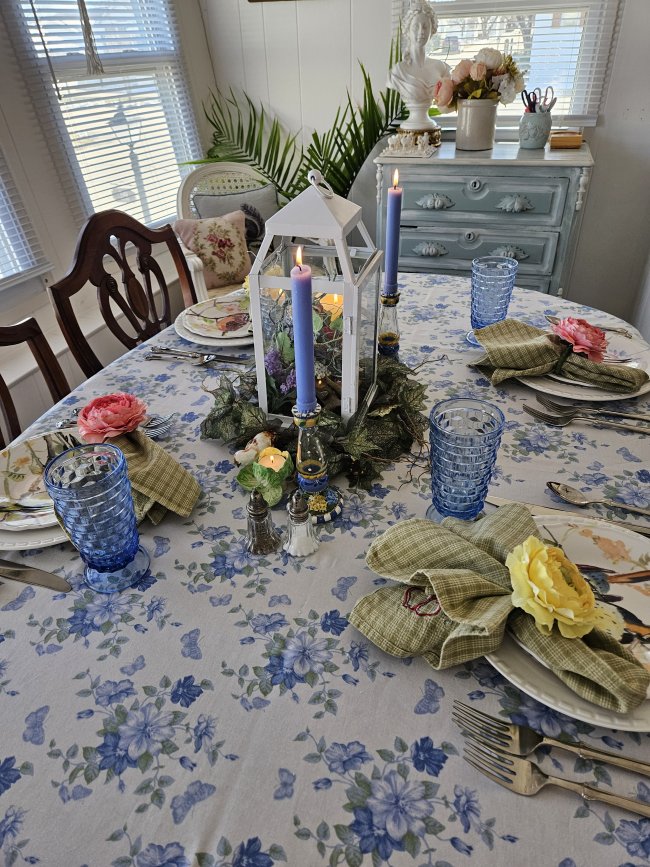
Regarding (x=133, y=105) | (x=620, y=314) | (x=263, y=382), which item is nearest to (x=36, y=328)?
(x=263, y=382)

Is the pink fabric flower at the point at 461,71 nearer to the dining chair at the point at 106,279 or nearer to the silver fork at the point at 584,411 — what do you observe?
the dining chair at the point at 106,279

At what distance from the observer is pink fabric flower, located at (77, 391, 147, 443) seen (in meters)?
0.80

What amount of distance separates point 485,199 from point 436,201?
0.18m

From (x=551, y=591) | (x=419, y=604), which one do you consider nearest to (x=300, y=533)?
(x=419, y=604)

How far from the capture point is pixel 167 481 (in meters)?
0.77

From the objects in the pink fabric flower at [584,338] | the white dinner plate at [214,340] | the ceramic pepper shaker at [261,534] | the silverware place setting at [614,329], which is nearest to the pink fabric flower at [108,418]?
the ceramic pepper shaker at [261,534]

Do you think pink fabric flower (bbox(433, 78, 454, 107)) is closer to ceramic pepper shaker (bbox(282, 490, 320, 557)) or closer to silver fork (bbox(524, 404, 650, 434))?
silver fork (bbox(524, 404, 650, 434))

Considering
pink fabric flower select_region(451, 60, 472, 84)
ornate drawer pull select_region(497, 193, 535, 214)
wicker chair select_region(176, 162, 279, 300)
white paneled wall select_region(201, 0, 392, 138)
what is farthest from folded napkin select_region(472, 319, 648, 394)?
white paneled wall select_region(201, 0, 392, 138)

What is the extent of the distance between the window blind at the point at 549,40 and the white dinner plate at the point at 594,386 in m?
1.65

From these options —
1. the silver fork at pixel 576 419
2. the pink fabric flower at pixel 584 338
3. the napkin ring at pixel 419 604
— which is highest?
the pink fabric flower at pixel 584 338

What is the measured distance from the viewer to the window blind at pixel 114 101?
1926 millimetres

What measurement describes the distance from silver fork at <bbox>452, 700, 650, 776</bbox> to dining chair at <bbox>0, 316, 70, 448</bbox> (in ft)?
2.95

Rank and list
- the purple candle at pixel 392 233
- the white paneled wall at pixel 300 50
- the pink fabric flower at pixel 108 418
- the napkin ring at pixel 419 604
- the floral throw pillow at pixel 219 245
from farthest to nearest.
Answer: the white paneled wall at pixel 300 50
the floral throw pillow at pixel 219 245
the purple candle at pixel 392 233
the pink fabric flower at pixel 108 418
the napkin ring at pixel 419 604

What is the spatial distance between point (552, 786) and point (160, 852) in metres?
0.32
